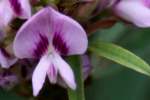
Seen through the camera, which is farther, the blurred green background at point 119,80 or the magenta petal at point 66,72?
the blurred green background at point 119,80

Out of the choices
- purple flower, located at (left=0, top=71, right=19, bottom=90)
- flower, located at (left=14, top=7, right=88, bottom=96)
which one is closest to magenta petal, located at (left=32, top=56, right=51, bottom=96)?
flower, located at (left=14, top=7, right=88, bottom=96)

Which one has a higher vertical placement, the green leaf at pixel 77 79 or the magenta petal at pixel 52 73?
the magenta petal at pixel 52 73

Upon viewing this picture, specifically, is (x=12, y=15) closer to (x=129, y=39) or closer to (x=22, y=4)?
(x=22, y=4)

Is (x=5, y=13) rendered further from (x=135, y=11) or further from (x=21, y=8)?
(x=135, y=11)

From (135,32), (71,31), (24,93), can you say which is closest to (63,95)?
(24,93)

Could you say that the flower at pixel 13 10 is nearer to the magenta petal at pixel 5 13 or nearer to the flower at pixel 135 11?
the magenta petal at pixel 5 13

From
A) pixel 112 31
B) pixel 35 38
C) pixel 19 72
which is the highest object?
pixel 35 38

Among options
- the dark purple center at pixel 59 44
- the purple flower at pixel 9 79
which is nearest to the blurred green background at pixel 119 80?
the purple flower at pixel 9 79
